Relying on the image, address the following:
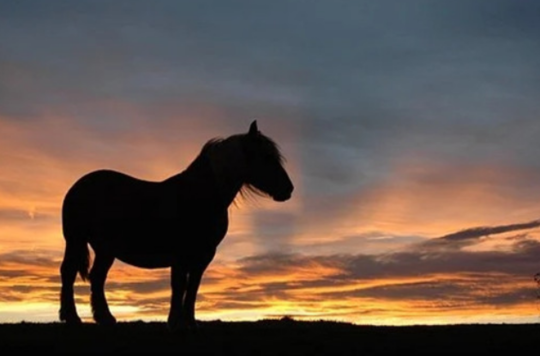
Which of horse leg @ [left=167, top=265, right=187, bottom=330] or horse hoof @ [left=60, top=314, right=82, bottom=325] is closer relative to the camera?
horse leg @ [left=167, top=265, right=187, bottom=330]

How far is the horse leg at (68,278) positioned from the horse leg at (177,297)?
2.25 meters

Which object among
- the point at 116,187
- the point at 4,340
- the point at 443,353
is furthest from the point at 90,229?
the point at 443,353

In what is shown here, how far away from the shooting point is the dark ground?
11328 mm

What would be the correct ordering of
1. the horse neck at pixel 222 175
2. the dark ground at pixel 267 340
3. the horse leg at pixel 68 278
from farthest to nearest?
the horse leg at pixel 68 278 → the horse neck at pixel 222 175 → the dark ground at pixel 267 340

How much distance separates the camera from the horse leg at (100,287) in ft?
46.7

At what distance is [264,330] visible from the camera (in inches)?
539

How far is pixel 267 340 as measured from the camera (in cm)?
1216

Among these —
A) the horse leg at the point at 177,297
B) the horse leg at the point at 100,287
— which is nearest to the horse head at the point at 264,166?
the horse leg at the point at 177,297

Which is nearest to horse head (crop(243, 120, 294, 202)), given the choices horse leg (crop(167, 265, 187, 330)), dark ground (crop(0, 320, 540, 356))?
horse leg (crop(167, 265, 187, 330))

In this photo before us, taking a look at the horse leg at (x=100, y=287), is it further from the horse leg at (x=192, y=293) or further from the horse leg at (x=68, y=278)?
the horse leg at (x=192, y=293)

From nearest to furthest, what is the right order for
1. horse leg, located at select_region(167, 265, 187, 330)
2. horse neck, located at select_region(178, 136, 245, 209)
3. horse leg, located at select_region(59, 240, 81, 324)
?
horse leg, located at select_region(167, 265, 187, 330) < horse neck, located at select_region(178, 136, 245, 209) < horse leg, located at select_region(59, 240, 81, 324)

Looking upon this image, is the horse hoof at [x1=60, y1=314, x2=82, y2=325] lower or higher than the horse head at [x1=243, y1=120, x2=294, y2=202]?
lower

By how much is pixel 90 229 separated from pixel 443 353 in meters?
6.71

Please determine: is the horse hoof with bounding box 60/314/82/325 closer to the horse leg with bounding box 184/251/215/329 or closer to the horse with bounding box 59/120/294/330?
the horse with bounding box 59/120/294/330
